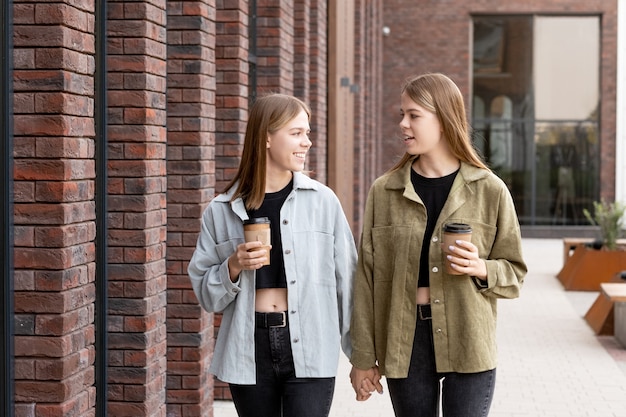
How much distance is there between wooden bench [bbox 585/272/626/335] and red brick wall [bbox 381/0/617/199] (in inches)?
642

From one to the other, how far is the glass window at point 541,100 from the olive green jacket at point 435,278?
25988 mm

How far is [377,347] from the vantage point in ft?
14.1

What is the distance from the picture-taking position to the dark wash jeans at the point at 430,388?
13.7 feet

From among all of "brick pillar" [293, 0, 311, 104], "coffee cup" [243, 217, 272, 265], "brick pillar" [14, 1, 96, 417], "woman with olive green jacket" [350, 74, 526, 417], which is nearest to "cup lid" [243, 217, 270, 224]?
"coffee cup" [243, 217, 272, 265]

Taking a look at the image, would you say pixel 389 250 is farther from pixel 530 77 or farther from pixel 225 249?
pixel 530 77

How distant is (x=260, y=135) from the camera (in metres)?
4.26

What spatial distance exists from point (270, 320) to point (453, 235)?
716 mm

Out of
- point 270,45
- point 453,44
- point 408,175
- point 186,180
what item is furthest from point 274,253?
point 453,44

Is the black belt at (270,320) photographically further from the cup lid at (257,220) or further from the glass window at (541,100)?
the glass window at (541,100)

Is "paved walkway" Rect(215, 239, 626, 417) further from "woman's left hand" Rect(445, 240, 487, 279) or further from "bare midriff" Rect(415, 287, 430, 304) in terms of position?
"woman's left hand" Rect(445, 240, 487, 279)

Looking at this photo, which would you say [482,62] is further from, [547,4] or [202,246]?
[202,246]

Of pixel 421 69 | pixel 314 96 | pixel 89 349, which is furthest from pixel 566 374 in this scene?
pixel 421 69

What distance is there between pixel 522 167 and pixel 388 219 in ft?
86.3

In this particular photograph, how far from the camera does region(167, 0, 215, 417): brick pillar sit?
7.04 metres
